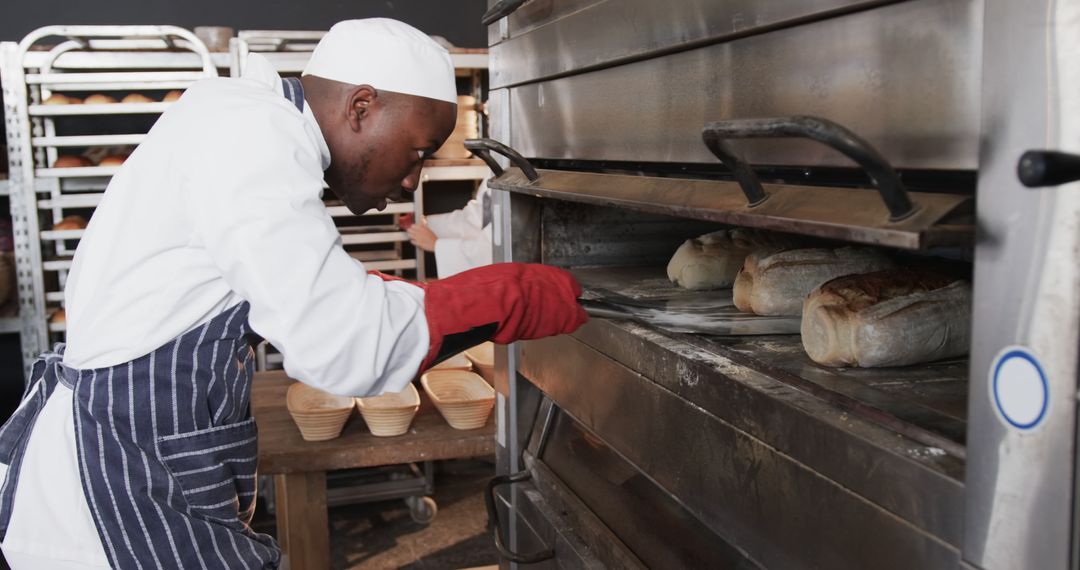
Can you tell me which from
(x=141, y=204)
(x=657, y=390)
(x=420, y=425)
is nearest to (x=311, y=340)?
(x=141, y=204)

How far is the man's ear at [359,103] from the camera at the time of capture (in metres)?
1.26

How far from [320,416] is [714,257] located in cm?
115

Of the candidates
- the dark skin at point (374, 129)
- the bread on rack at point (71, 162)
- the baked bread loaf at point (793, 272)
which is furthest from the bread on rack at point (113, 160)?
the baked bread loaf at point (793, 272)

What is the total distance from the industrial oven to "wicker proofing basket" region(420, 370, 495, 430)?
0.73m

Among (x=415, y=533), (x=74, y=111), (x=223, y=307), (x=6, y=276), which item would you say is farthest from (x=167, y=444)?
(x=6, y=276)

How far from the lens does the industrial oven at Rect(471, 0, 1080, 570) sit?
64 centimetres

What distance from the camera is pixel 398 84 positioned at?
1266mm

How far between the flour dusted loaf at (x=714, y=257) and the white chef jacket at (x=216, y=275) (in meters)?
0.61

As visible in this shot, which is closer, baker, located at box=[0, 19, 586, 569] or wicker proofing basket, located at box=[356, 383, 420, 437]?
baker, located at box=[0, 19, 586, 569]

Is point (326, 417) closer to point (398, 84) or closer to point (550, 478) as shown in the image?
point (550, 478)

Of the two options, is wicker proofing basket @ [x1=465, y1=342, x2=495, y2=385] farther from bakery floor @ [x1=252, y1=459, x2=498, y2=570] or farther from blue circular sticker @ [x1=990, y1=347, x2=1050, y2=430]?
blue circular sticker @ [x1=990, y1=347, x2=1050, y2=430]

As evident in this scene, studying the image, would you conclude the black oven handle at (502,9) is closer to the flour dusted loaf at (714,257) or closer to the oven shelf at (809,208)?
the oven shelf at (809,208)

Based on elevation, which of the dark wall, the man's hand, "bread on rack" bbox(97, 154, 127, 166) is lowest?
the man's hand

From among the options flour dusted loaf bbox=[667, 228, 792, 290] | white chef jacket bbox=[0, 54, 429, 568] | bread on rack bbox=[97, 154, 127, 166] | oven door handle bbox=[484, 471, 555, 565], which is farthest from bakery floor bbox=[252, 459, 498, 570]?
white chef jacket bbox=[0, 54, 429, 568]
